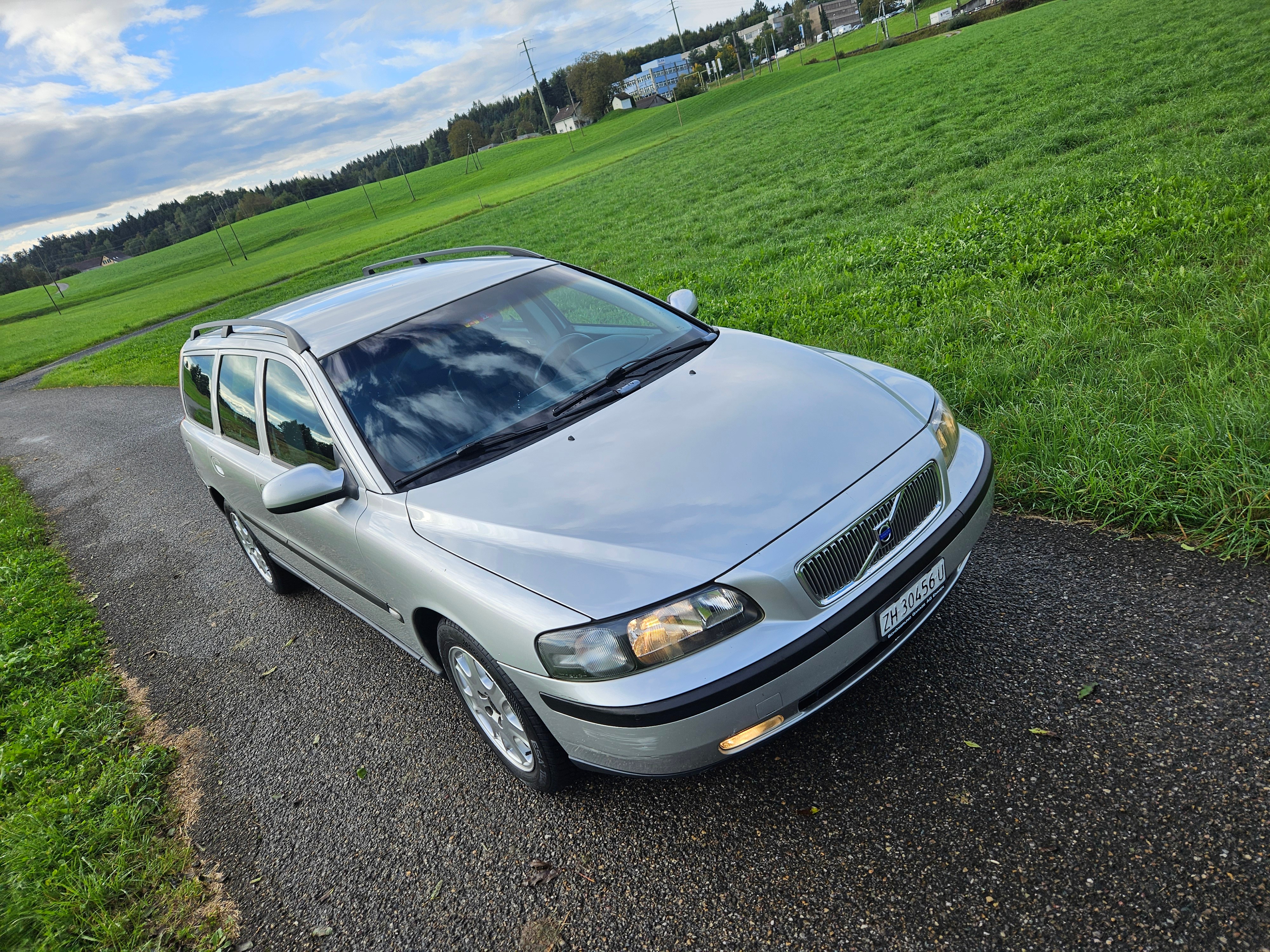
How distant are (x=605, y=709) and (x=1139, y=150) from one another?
997 cm

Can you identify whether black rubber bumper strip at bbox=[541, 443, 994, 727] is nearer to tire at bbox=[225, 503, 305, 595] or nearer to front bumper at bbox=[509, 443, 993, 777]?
front bumper at bbox=[509, 443, 993, 777]

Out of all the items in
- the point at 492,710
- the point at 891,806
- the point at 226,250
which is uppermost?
the point at 226,250

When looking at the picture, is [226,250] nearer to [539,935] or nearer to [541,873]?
[541,873]

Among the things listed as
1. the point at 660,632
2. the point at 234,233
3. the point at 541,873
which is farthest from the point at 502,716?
the point at 234,233

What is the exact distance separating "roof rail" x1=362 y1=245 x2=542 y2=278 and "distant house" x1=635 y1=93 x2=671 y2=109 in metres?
96.1

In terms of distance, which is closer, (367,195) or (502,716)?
(502,716)

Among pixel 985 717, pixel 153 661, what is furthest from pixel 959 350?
pixel 153 661

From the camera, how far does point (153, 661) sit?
4.63m

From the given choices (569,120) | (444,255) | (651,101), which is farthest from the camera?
(651,101)

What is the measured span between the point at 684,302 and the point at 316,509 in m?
2.11

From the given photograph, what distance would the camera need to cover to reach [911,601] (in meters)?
2.47

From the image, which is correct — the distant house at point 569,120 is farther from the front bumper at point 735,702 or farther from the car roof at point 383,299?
the front bumper at point 735,702

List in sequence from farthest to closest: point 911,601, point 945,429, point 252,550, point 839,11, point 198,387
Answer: point 839,11 < point 252,550 < point 198,387 < point 945,429 < point 911,601

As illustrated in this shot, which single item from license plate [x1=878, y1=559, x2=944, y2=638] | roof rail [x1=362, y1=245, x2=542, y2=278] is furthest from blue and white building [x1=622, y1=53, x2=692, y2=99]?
license plate [x1=878, y1=559, x2=944, y2=638]
